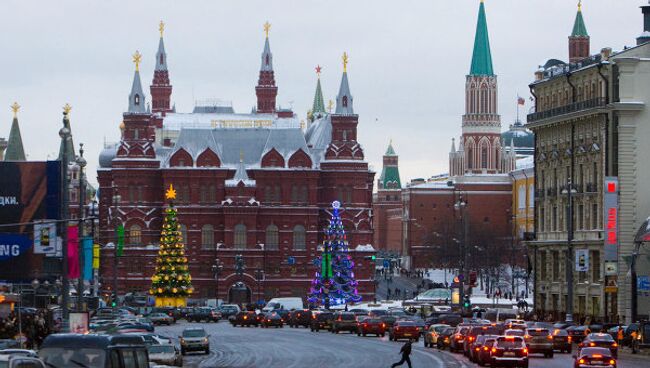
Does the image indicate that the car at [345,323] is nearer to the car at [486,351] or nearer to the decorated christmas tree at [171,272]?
the car at [486,351]

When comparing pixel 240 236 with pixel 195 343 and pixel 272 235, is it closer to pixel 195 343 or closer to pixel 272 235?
pixel 272 235

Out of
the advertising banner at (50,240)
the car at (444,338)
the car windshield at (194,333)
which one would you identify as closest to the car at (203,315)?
the advertising banner at (50,240)

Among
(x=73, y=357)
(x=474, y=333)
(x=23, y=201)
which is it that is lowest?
(x=474, y=333)

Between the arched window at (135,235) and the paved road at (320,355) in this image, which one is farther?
the arched window at (135,235)

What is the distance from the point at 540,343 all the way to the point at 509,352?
11.1 meters

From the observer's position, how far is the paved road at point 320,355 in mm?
67688

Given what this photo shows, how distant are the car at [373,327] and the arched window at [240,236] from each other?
8335cm

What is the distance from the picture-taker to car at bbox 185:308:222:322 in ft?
451

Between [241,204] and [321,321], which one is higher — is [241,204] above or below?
above

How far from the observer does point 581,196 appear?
4326 inches

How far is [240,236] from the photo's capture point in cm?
18700

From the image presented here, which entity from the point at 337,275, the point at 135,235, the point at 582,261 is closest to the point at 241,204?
the point at 135,235

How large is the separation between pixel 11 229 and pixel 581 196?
1470 inches

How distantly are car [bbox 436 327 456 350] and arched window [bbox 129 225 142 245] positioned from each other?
102771 millimetres
